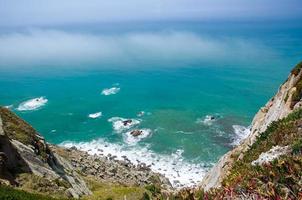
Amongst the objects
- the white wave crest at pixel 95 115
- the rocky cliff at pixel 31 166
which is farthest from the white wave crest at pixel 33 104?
the rocky cliff at pixel 31 166

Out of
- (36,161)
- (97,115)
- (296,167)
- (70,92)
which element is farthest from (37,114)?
(296,167)

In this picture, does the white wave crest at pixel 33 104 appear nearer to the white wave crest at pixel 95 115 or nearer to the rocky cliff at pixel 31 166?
the white wave crest at pixel 95 115

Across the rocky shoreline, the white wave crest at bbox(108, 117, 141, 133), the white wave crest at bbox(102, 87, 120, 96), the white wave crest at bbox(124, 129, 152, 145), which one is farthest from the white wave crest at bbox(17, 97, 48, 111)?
the rocky shoreline

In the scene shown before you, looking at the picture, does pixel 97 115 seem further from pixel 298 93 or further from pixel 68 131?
pixel 298 93

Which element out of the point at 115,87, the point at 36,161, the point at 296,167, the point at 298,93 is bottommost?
the point at 115,87

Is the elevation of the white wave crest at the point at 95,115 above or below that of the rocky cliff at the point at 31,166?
below

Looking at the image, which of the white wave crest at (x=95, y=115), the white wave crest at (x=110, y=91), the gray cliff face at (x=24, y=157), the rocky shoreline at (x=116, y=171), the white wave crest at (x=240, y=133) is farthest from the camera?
the white wave crest at (x=110, y=91)

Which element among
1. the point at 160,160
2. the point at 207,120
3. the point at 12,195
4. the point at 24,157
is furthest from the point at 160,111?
the point at 12,195
